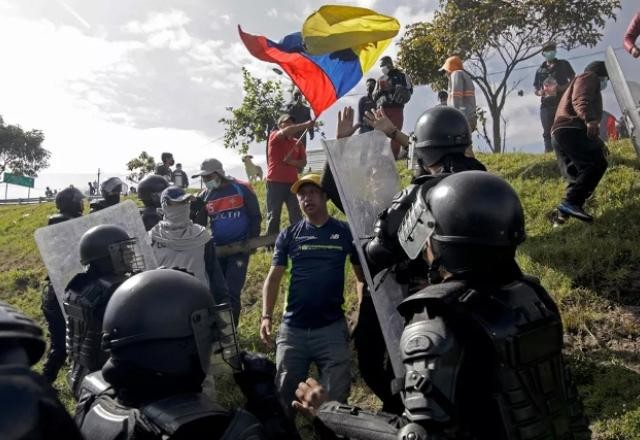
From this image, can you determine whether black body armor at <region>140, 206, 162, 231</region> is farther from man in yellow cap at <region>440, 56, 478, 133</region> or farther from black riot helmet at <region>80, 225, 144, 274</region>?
man in yellow cap at <region>440, 56, 478, 133</region>

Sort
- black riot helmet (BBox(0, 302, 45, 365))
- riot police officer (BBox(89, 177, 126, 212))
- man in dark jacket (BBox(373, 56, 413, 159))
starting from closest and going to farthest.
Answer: black riot helmet (BBox(0, 302, 45, 365)) < riot police officer (BBox(89, 177, 126, 212)) < man in dark jacket (BBox(373, 56, 413, 159))

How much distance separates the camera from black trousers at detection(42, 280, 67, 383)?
5160 millimetres

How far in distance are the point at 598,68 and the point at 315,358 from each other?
4.14 metres

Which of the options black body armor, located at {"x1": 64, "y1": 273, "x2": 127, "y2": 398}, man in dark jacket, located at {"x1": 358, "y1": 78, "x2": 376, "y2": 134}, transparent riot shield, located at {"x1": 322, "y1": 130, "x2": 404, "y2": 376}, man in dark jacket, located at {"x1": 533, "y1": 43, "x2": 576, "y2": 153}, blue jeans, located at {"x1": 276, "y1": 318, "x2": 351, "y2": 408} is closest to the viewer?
black body armor, located at {"x1": 64, "y1": 273, "x2": 127, "y2": 398}

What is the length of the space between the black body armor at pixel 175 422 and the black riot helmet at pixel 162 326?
14cm

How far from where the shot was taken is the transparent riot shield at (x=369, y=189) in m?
3.45

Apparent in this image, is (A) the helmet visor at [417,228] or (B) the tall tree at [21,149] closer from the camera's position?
(A) the helmet visor at [417,228]

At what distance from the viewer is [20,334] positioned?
1.18m

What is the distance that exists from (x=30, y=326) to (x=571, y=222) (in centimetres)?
584

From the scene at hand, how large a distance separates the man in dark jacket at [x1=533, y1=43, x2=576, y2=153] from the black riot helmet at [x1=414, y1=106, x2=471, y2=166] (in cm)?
684

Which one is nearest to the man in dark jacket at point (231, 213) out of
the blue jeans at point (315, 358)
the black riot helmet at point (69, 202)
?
the black riot helmet at point (69, 202)

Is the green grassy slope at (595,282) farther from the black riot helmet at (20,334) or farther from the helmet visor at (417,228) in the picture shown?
the black riot helmet at (20,334)

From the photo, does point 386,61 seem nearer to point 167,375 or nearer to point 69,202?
point 69,202

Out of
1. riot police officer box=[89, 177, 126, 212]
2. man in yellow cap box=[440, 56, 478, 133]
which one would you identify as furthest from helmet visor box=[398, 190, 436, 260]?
man in yellow cap box=[440, 56, 478, 133]
